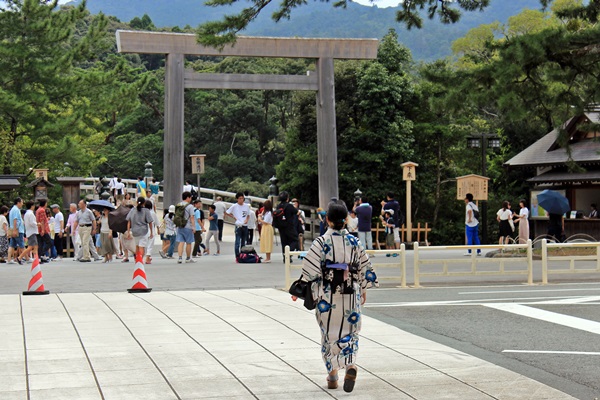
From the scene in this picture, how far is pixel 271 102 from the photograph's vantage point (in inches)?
2192

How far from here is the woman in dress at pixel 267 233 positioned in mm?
21281

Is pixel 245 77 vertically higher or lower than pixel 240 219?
higher

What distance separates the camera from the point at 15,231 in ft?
70.0

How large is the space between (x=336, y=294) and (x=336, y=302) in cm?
7

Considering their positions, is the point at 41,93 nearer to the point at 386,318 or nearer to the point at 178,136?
the point at 178,136

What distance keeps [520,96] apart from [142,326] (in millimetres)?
5563

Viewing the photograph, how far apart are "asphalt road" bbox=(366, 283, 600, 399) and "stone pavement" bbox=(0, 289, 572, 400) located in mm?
422

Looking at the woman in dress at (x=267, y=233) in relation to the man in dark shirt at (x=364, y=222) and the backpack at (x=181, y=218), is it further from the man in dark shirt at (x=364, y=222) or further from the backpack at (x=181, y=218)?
the man in dark shirt at (x=364, y=222)

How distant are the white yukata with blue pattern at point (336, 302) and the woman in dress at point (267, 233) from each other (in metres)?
14.0

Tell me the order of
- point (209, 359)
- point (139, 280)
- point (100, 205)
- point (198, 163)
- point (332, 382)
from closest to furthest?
point (332, 382), point (209, 359), point (139, 280), point (100, 205), point (198, 163)

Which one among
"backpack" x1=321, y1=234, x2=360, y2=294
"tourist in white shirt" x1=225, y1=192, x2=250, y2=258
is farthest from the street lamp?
"backpack" x1=321, y1=234, x2=360, y2=294

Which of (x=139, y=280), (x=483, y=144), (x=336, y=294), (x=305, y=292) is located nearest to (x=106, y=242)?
(x=139, y=280)

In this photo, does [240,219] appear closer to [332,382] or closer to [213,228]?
[213,228]

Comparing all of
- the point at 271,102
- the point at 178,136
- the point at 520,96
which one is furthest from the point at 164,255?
the point at 271,102
